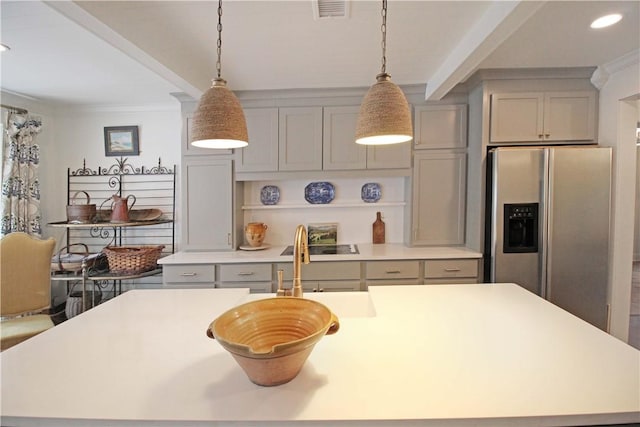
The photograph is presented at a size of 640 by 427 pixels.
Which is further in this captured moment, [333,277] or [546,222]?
[333,277]

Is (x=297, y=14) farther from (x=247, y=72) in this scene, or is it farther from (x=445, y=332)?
(x=445, y=332)

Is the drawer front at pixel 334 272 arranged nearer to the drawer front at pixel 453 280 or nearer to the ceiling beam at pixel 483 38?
the drawer front at pixel 453 280

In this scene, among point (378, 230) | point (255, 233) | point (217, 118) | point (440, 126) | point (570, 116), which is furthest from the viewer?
point (378, 230)

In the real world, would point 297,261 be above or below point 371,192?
below

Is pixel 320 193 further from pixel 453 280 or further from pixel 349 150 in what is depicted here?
pixel 453 280

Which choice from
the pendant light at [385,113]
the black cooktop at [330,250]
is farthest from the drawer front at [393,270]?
the pendant light at [385,113]

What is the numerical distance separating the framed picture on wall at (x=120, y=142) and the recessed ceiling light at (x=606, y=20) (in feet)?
12.5

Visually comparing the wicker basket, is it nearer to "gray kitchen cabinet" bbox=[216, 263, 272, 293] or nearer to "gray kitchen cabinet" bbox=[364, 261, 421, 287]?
"gray kitchen cabinet" bbox=[216, 263, 272, 293]

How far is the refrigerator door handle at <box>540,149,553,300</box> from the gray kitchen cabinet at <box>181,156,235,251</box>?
251 centimetres

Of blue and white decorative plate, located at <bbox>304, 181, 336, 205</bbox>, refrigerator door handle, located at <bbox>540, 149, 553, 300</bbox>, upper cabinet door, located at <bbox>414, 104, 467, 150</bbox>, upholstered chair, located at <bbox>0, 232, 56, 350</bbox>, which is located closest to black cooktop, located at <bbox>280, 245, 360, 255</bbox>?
blue and white decorative plate, located at <bbox>304, 181, 336, 205</bbox>

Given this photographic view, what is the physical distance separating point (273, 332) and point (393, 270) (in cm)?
179

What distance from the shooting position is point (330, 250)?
2838 mm

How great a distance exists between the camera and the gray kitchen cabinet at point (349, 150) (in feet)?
8.93

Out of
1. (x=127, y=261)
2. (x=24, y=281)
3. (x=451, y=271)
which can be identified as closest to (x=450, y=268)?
(x=451, y=271)
